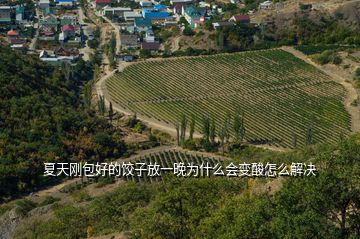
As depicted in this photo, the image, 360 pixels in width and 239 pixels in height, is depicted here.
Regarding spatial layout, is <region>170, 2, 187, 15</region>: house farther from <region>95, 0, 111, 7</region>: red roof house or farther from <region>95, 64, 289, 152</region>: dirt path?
<region>95, 64, 289, 152</region>: dirt path

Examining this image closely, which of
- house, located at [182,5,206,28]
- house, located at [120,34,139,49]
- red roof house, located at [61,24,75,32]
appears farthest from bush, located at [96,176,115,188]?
house, located at [182,5,206,28]

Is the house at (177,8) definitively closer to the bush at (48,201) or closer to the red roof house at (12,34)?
the red roof house at (12,34)

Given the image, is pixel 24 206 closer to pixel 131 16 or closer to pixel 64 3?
pixel 131 16

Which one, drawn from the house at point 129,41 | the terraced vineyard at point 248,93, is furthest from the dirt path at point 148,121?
the house at point 129,41

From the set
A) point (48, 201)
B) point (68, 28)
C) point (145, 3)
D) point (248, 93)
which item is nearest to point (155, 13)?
point (145, 3)

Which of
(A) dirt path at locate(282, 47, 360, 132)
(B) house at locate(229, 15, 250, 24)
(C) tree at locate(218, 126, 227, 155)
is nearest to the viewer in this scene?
(C) tree at locate(218, 126, 227, 155)

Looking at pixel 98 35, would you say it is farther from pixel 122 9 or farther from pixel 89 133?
pixel 89 133
